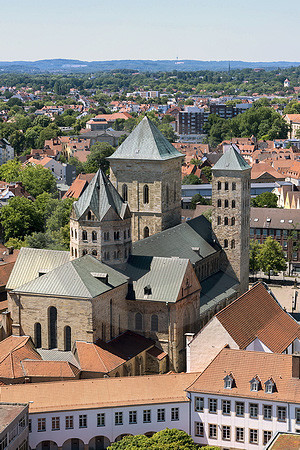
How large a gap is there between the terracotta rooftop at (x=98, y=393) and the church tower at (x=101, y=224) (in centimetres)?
1557

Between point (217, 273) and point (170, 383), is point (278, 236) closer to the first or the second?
point (217, 273)

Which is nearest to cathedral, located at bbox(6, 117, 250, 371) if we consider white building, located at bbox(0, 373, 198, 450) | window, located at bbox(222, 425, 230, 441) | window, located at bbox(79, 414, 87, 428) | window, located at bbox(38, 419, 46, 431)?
white building, located at bbox(0, 373, 198, 450)

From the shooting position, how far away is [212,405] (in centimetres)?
6556

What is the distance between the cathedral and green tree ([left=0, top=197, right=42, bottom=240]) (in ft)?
133

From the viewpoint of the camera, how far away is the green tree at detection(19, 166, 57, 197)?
165 m

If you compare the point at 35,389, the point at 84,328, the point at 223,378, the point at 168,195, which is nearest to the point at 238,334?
the point at 223,378

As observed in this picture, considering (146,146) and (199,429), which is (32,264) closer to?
(146,146)

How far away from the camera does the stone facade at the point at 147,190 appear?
9381 centimetres

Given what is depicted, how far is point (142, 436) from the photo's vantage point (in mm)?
61094

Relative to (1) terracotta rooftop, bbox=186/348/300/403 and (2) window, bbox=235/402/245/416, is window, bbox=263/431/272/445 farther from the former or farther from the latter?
(1) terracotta rooftop, bbox=186/348/300/403

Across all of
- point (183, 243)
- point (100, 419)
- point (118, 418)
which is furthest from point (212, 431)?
point (183, 243)

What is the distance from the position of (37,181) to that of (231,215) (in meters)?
73.8

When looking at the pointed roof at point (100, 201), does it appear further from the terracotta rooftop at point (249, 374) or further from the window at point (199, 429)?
the window at point (199, 429)

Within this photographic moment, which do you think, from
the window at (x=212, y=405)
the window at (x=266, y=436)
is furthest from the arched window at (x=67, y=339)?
the window at (x=266, y=436)
